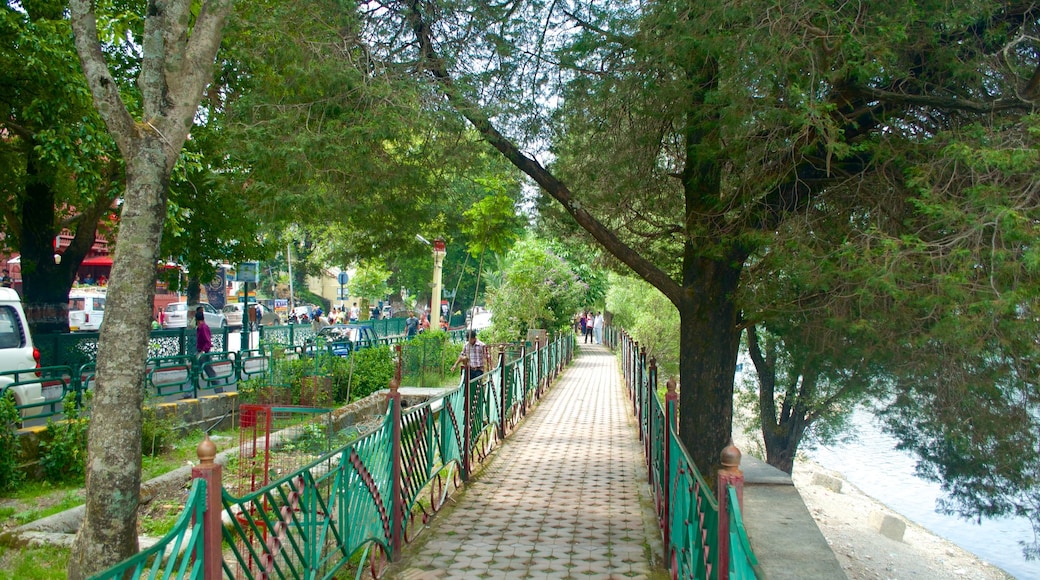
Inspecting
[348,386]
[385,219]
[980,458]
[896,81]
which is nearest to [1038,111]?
[896,81]

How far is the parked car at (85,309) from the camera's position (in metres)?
31.6

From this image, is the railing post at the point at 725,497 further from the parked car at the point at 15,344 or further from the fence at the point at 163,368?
the parked car at the point at 15,344

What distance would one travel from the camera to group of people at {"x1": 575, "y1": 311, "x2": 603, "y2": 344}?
52125 millimetres

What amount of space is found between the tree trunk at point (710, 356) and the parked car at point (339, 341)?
8.41 m

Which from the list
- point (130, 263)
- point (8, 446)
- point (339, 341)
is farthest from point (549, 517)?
point (339, 341)

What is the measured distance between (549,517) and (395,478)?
2234 mm

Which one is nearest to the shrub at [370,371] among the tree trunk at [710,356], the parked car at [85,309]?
the tree trunk at [710,356]

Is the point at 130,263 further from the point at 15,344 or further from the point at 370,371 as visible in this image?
the point at 370,371

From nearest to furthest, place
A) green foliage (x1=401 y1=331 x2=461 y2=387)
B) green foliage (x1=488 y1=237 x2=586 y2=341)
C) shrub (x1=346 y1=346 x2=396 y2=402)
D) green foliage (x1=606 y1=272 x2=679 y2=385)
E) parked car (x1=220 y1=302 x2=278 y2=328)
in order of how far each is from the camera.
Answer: shrub (x1=346 y1=346 x2=396 y2=402)
green foliage (x1=401 y1=331 x2=461 y2=387)
green foliage (x1=606 y1=272 x2=679 y2=385)
green foliage (x1=488 y1=237 x2=586 y2=341)
parked car (x1=220 y1=302 x2=278 y2=328)

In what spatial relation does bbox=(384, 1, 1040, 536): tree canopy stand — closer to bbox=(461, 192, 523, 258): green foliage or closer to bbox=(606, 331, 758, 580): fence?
bbox=(606, 331, 758, 580): fence

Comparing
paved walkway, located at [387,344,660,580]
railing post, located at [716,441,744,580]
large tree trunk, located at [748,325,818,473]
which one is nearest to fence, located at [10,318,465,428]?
paved walkway, located at [387,344,660,580]

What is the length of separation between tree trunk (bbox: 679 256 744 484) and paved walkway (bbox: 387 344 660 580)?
93 centimetres

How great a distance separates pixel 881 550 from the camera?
16875 millimetres

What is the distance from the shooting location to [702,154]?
24.2ft
